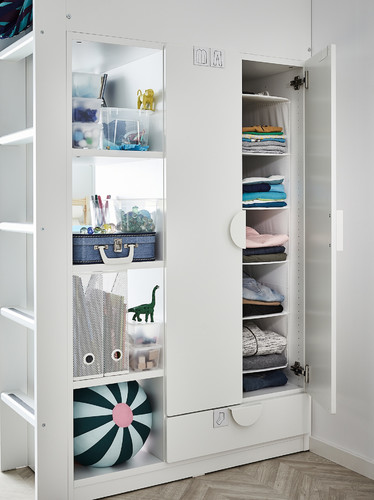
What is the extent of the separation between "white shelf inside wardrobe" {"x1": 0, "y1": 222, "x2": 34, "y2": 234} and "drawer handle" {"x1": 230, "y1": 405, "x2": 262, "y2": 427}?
1.19 metres

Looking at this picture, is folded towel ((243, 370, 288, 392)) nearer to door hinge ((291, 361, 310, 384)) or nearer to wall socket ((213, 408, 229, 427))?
door hinge ((291, 361, 310, 384))

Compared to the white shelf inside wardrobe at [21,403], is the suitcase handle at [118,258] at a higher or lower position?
higher

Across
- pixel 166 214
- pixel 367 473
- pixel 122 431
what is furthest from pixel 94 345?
pixel 367 473

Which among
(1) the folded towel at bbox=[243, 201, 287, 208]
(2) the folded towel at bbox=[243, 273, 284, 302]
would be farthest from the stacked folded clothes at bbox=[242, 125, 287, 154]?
(2) the folded towel at bbox=[243, 273, 284, 302]

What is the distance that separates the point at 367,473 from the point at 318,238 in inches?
42.1

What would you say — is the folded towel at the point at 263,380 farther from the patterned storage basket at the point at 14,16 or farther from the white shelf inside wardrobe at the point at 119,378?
the patterned storage basket at the point at 14,16

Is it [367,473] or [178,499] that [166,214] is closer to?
[178,499]

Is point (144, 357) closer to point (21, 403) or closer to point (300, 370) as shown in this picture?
point (21, 403)

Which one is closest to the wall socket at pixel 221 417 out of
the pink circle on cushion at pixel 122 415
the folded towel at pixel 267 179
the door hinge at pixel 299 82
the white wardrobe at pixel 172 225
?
the white wardrobe at pixel 172 225

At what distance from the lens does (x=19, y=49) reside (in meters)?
2.76

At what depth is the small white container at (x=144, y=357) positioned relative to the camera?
2.83 m

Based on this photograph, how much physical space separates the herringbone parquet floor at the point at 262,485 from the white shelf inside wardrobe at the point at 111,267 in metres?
0.94

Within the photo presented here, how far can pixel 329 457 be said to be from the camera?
125 inches

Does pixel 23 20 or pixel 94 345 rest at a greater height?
pixel 23 20
